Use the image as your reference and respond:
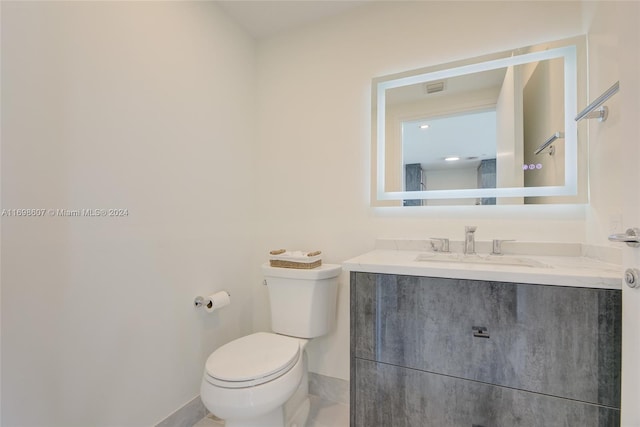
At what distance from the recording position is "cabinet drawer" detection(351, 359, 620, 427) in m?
0.86

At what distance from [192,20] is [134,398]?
1.93 m

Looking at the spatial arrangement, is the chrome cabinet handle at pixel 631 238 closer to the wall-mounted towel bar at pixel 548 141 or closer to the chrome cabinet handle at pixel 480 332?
the chrome cabinet handle at pixel 480 332

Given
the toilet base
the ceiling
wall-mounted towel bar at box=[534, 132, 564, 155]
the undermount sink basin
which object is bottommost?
the toilet base

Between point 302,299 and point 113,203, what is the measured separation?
1011mm

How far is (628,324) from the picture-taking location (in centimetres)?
75

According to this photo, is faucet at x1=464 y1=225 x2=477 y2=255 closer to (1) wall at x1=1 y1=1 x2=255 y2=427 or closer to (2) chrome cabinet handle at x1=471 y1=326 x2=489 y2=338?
(2) chrome cabinet handle at x1=471 y1=326 x2=489 y2=338

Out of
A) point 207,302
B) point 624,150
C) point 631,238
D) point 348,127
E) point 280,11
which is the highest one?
point 280,11

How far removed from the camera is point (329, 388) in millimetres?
1719

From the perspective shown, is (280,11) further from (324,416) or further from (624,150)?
(324,416)

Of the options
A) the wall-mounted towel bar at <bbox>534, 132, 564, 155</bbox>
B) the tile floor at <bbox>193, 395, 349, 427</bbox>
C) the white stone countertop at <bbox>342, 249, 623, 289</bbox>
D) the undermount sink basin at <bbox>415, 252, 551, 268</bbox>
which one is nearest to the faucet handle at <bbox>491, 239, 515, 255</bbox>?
the undermount sink basin at <bbox>415, 252, 551, 268</bbox>

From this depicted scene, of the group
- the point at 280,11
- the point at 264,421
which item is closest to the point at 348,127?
the point at 280,11

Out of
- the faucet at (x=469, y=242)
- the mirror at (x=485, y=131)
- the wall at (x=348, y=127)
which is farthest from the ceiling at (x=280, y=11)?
the faucet at (x=469, y=242)

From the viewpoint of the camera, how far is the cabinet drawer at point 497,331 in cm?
84

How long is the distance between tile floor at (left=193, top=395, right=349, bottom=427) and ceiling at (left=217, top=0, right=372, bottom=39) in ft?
7.98
